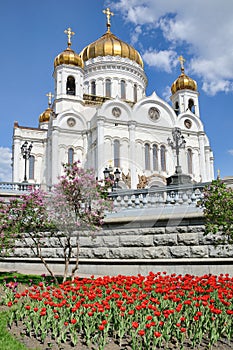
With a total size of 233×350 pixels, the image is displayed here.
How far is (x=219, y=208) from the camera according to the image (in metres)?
6.97

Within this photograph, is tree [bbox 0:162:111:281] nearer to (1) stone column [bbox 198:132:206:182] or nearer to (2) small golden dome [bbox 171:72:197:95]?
(1) stone column [bbox 198:132:206:182]

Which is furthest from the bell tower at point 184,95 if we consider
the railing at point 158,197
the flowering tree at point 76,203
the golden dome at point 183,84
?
the flowering tree at point 76,203

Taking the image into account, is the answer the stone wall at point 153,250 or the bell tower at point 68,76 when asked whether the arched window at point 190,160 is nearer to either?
the bell tower at point 68,76

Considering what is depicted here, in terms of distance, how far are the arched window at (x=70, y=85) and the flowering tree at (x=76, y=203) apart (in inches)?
1219

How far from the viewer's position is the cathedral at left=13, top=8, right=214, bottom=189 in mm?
33062

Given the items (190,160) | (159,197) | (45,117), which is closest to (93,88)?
(45,117)

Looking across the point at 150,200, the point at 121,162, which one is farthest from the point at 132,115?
the point at 150,200

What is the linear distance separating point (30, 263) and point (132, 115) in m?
25.2

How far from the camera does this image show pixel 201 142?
3838 centimetres

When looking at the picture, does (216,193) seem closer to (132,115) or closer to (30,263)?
(30,263)


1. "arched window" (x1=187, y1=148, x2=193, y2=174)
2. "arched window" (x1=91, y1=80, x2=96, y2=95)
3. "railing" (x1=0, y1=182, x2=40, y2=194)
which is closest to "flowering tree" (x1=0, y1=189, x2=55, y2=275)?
"railing" (x1=0, y1=182, x2=40, y2=194)

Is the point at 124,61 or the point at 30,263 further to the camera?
the point at 124,61

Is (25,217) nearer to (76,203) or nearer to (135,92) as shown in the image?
(76,203)

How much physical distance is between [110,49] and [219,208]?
39330 millimetres
